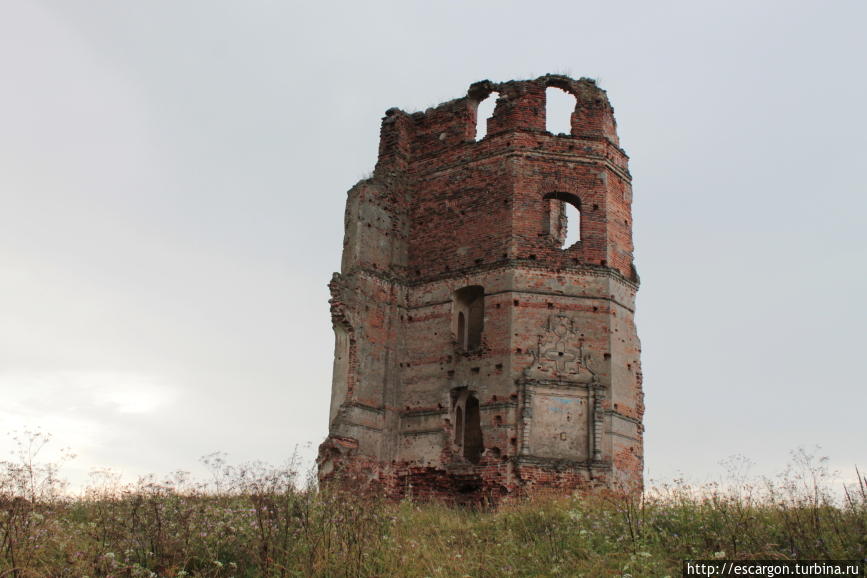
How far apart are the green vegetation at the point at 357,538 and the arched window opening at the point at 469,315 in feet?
22.2

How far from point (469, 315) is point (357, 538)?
355 inches

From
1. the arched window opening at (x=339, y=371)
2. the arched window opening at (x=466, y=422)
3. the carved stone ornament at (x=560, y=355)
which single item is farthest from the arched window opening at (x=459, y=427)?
the arched window opening at (x=339, y=371)

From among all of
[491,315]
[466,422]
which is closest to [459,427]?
[466,422]

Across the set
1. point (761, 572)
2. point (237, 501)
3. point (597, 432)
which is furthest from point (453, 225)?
point (761, 572)

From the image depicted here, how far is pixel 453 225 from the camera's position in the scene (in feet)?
56.0

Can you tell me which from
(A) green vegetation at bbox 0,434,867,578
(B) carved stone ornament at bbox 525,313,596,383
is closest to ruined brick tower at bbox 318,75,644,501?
(B) carved stone ornament at bbox 525,313,596,383

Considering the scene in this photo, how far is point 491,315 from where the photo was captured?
15.9m

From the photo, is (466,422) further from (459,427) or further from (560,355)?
(560,355)

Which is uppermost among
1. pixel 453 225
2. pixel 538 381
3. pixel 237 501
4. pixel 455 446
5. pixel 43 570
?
pixel 453 225

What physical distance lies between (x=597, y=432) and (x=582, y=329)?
183 cm

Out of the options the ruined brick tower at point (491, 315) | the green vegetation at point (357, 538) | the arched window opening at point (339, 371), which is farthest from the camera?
the arched window opening at point (339, 371)

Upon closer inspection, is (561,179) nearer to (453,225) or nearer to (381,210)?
(453,225)

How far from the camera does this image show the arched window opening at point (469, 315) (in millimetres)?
16531

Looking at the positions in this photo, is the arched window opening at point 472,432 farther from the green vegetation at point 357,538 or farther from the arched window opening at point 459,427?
the green vegetation at point 357,538
